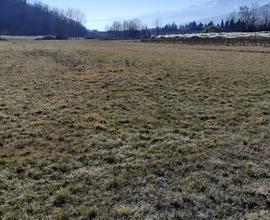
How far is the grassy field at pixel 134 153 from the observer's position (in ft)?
16.8

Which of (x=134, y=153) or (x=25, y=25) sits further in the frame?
(x=25, y=25)

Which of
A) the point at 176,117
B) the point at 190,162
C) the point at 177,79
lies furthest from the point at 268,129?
the point at 177,79

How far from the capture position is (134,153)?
7.12 meters

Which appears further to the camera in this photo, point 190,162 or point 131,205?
point 190,162

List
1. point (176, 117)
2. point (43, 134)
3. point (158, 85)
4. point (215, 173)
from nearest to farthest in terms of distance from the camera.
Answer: point (215, 173) < point (43, 134) < point (176, 117) < point (158, 85)

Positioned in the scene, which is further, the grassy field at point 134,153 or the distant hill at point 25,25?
the distant hill at point 25,25

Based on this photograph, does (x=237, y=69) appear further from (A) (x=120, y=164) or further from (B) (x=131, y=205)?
(B) (x=131, y=205)

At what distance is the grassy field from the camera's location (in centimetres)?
512

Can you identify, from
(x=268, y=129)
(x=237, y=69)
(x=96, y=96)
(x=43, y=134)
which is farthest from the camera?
(x=237, y=69)

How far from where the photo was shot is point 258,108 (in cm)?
1110

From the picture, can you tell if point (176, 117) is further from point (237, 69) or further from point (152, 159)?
point (237, 69)

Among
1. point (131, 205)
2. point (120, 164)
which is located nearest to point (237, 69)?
point (120, 164)

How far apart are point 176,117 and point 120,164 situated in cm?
364

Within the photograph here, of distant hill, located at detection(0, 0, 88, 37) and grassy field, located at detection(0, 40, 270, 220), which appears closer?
grassy field, located at detection(0, 40, 270, 220)
